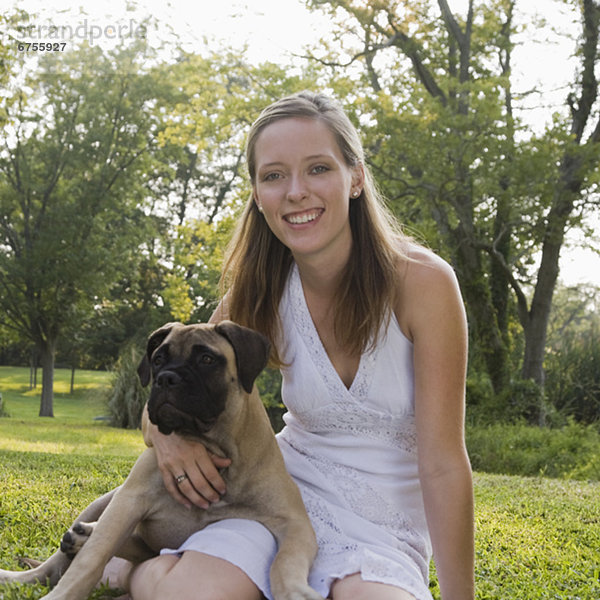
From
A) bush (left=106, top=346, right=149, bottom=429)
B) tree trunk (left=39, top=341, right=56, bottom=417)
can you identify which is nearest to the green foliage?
bush (left=106, top=346, right=149, bottom=429)

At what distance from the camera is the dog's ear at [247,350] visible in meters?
3.00

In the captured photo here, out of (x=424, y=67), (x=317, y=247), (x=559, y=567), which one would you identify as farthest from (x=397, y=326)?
(x=424, y=67)

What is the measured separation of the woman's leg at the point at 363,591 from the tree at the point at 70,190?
2049cm

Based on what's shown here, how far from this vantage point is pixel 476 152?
1340cm

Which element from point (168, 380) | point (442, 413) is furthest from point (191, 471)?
point (442, 413)

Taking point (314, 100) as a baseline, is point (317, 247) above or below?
below

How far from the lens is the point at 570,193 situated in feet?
46.3

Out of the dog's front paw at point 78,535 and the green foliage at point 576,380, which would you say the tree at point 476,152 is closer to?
the green foliage at point 576,380

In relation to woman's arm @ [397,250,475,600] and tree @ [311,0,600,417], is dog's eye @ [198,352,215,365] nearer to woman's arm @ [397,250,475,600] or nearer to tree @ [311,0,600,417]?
woman's arm @ [397,250,475,600]

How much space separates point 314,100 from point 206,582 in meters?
2.11

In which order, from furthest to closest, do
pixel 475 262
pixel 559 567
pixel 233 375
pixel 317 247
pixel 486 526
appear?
1. pixel 475 262
2. pixel 486 526
3. pixel 559 567
4. pixel 317 247
5. pixel 233 375

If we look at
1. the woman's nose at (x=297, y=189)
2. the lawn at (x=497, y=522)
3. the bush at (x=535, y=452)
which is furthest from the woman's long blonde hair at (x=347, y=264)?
the bush at (x=535, y=452)

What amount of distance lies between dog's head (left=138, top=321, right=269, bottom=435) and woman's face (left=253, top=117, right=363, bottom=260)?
51cm

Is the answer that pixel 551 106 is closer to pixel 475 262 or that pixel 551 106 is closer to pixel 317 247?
pixel 475 262
